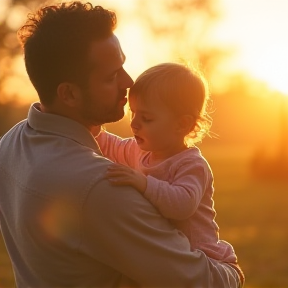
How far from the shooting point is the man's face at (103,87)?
3537mm

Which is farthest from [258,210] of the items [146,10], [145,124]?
[145,124]

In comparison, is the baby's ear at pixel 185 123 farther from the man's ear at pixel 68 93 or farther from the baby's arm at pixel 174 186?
the man's ear at pixel 68 93

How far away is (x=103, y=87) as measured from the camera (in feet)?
11.7

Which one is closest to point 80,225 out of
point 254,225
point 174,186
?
point 174,186

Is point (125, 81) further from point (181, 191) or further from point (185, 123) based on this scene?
point (181, 191)

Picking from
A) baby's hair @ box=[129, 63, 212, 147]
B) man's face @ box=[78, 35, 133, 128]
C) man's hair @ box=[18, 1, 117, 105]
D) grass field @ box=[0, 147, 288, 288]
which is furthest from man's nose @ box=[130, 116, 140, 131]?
grass field @ box=[0, 147, 288, 288]

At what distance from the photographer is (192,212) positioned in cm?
351

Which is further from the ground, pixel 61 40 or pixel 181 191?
pixel 61 40

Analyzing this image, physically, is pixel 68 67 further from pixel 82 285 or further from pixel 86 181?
pixel 82 285

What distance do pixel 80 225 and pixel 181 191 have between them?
0.51 metres

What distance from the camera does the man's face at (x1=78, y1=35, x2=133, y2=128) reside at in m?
3.54

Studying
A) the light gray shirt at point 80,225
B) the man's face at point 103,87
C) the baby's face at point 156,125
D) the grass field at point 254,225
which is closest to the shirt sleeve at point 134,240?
Answer: the light gray shirt at point 80,225

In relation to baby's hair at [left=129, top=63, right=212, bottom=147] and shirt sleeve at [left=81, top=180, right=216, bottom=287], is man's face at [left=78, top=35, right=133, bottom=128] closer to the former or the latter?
baby's hair at [left=129, top=63, right=212, bottom=147]

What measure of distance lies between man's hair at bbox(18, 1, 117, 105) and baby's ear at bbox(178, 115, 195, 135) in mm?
493
